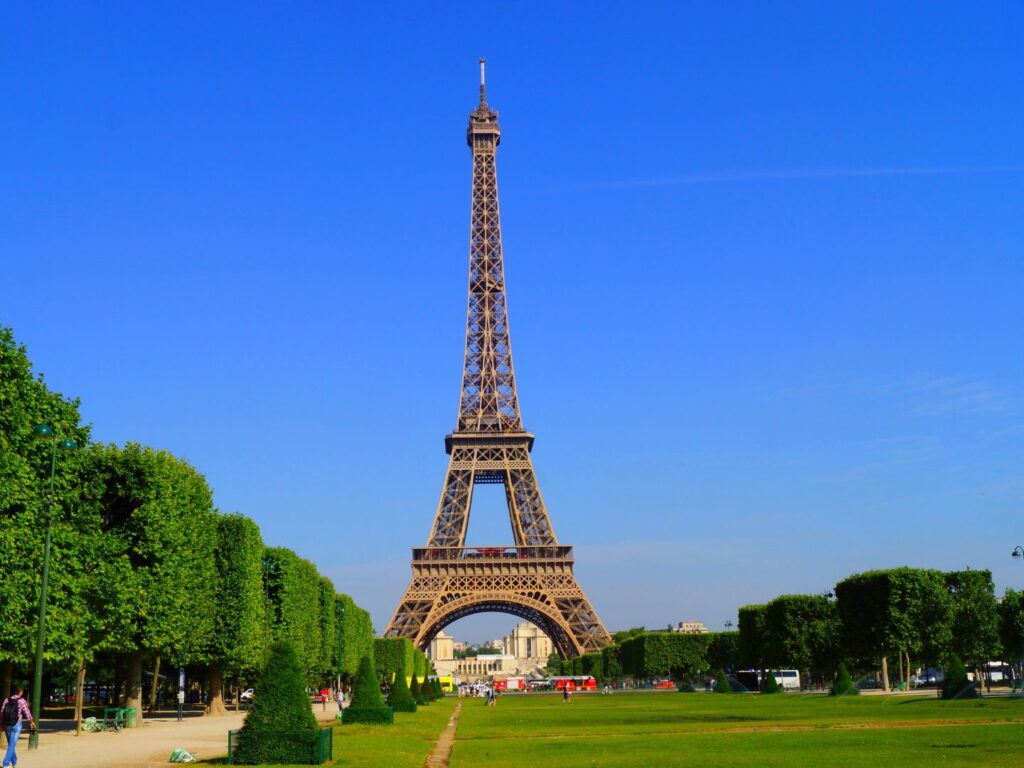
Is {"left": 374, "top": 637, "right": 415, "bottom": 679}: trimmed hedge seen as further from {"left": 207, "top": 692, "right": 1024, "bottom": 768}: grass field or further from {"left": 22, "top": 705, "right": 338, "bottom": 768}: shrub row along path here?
{"left": 22, "top": 705, "right": 338, "bottom": 768}: shrub row along path

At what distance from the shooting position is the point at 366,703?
130 feet

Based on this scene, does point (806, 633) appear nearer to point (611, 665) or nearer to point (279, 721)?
point (611, 665)

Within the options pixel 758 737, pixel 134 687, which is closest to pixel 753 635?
pixel 134 687

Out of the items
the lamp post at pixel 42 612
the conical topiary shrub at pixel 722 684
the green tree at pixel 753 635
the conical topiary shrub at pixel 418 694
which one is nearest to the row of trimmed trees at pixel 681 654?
the green tree at pixel 753 635

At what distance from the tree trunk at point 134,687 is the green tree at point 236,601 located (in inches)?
234

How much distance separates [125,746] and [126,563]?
985 cm

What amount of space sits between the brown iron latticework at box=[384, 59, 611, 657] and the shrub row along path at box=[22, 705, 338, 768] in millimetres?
57796

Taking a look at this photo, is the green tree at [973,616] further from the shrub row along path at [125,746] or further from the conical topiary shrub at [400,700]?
the shrub row along path at [125,746]

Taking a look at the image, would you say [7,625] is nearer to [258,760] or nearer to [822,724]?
[258,760]

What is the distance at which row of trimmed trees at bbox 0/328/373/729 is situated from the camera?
30.6 metres

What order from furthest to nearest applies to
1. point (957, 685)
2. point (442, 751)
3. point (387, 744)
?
point (957, 685), point (387, 744), point (442, 751)

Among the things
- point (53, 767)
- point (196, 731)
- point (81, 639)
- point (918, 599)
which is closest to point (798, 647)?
point (918, 599)

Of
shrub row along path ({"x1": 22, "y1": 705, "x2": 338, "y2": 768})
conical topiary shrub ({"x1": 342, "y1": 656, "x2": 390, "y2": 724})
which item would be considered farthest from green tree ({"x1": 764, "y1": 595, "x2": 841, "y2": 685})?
shrub row along path ({"x1": 22, "y1": 705, "x2": 338, "y2": 768})

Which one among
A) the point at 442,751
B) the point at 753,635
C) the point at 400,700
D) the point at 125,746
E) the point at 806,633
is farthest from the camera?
the point at 753,635
